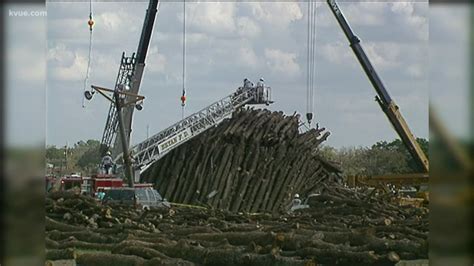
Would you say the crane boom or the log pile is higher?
the crane boom

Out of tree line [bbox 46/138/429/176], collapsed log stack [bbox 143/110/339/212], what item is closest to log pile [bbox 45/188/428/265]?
collapsed log stack [bbox 143/110/339/212]

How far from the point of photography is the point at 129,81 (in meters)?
37.1

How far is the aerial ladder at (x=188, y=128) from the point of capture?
36.3 metres

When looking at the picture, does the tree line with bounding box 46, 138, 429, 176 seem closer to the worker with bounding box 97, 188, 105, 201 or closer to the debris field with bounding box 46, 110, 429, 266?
the debris field with bounding box 46, 110, 429, 266

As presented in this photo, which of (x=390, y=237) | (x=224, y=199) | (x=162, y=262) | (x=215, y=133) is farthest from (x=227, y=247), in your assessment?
(x=215, y=133)

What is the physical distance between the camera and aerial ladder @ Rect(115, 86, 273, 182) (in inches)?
1431

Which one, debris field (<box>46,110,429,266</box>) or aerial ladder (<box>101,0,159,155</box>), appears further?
aerial ladder (<box>101,0,159,155</box>)

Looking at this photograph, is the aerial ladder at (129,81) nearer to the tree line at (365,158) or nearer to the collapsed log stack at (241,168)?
the collapsed log stack at (241,168)

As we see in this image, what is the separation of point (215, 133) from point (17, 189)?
35143 millimetres

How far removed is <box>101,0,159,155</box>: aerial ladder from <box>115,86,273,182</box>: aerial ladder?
890 mm

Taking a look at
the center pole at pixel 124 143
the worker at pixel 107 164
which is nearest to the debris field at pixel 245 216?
the worker at pixel 107 164

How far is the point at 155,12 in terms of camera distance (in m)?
38.2

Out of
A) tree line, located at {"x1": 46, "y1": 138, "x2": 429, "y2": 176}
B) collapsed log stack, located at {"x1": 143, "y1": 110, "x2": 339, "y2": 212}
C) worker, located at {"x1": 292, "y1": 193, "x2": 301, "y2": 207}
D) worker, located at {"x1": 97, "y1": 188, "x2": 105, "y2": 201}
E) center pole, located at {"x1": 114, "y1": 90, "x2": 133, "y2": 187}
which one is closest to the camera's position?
worker, located at {"x1": 97, "y1": 188, "x2": 105, "y2": 201}

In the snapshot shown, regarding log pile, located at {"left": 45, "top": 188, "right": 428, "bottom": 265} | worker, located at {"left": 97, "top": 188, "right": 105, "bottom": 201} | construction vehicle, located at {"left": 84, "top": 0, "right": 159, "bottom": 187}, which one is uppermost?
A: construction vehicle, located at {"left": 84, "top": 0, "right": 159, "bottom": 187}
